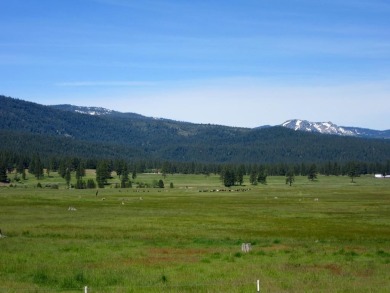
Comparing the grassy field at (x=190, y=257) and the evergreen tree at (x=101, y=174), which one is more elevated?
the evergreen tree at (x=101, y=174)

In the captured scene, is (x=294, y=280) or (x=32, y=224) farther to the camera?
(x=32, y=224)

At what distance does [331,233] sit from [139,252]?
2164 centimetres

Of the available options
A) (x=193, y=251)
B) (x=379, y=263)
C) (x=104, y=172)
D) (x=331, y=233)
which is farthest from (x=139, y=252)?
(x=104, y=172)

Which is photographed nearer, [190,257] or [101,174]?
[190,257]

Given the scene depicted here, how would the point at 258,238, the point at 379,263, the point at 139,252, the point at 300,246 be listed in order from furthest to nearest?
the point at 258,238
the point at 300,246
the point at 139,252
the point at 379,263

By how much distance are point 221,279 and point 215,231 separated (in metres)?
25.2

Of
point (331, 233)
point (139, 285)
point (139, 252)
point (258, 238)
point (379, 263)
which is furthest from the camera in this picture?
point (331, 233)

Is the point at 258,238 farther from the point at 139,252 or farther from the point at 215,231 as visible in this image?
the point at 139,252

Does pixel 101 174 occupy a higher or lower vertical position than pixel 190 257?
higher

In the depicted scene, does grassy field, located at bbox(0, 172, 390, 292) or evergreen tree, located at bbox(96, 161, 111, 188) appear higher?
evergreen tree, located at bbox(96, 161, 111, 188)

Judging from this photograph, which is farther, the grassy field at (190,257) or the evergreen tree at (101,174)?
the evergreen tree at (101,174)

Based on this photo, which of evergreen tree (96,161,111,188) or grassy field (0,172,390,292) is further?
evergreen tree (96,161,111,188)

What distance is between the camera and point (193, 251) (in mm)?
36625

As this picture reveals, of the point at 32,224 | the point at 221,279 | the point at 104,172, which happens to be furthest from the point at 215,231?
the point at 104,172
